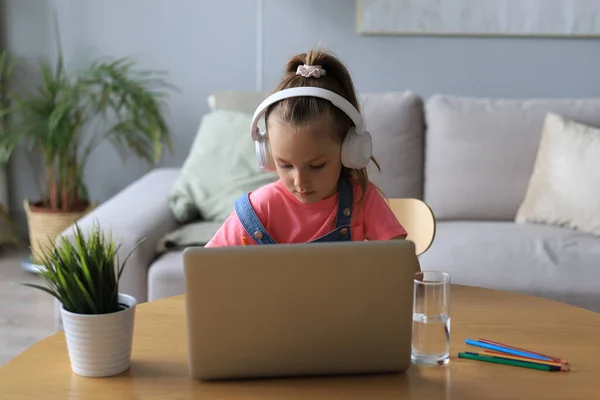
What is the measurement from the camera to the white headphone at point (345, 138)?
1285mm

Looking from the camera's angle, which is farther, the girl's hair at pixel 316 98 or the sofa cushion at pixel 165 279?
the sofa cushion at pixel 165 279

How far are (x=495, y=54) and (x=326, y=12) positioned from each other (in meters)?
0.71

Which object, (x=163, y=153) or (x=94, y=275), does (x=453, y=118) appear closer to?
(x=163, y=153)

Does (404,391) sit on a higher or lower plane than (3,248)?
higher

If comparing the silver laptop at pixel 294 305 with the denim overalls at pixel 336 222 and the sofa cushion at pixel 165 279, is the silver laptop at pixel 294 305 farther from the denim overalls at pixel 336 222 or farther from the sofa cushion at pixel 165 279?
the sofa cushion at pixel 165 279

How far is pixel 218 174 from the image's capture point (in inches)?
109

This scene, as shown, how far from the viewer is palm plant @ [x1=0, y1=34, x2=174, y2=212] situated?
3.16 meters

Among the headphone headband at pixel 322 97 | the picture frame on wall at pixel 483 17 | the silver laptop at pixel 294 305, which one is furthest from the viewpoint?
the picture frame on wall at pixel 483 17

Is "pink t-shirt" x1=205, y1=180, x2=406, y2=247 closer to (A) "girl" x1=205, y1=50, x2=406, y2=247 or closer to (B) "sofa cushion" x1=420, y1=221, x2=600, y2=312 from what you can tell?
(A) "girl" x1=205, y1=50, x2=406, y2=247

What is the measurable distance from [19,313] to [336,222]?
189 centimetres

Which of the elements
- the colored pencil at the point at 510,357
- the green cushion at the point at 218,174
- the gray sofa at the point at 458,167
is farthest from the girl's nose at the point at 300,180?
the green cushion at the point at 218,174

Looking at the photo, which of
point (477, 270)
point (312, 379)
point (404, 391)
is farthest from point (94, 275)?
point (477, 270)

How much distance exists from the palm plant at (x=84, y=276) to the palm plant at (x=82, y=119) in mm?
2044

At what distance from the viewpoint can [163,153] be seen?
357cm
